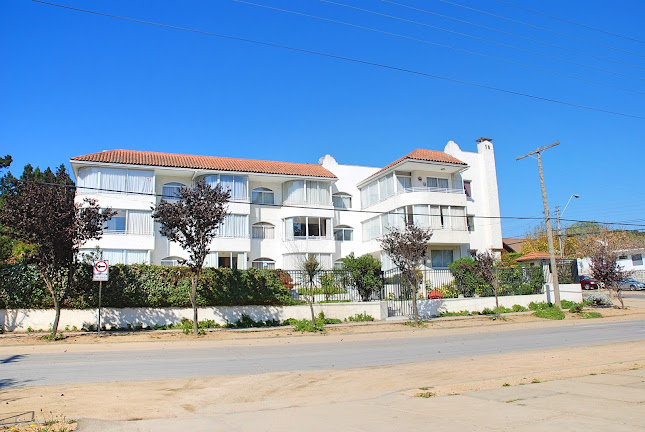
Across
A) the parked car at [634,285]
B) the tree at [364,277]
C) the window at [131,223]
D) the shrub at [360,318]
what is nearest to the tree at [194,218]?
the shrub at [360,318]

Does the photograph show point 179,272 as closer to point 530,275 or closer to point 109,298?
point 109,298

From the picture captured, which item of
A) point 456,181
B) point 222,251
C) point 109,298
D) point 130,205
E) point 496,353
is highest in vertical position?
point 456,181

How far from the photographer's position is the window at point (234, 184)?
1393 inches

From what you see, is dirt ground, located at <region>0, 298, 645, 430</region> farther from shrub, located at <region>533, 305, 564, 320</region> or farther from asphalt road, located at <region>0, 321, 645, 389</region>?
shrub, located at <region>533, 305, 564, 320</region>

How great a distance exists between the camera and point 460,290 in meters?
31.4

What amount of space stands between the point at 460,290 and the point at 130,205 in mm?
22389

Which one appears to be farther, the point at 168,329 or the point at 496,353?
the point at 168,329

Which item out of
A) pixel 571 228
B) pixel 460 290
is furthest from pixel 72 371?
pixel 571 228

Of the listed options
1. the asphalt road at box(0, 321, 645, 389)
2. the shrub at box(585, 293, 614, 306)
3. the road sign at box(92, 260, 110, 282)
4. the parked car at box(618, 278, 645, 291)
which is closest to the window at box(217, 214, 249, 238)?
the road sign at box(92, 260, 110, 282)

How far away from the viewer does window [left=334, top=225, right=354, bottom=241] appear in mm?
41278

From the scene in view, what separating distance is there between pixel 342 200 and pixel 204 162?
12.6 m

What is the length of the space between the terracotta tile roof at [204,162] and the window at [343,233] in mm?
4677

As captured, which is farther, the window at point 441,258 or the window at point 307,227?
the window at point 441,258

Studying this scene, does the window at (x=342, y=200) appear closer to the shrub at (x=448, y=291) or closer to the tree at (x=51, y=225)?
the shrub at (x=448, y=291)
